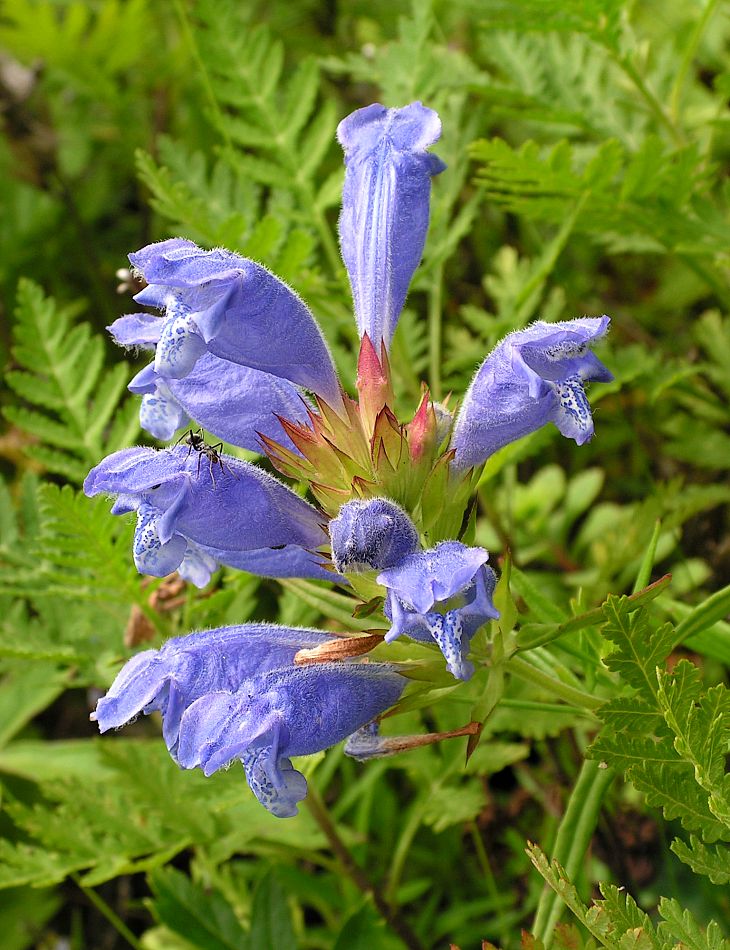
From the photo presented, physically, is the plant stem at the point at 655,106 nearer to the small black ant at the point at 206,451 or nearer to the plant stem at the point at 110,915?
the small black ant at the point at 206,451

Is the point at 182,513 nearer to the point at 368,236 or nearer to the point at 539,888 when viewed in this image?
the point at 368,236

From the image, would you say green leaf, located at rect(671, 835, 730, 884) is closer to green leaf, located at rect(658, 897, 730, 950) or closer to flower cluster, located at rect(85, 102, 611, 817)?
green leaf, located at rect(658, 897, 730, 950)

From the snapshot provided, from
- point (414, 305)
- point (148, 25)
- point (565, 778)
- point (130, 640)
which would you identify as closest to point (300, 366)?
point (130, 640)

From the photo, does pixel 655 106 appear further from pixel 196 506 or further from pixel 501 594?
pixel 196 506

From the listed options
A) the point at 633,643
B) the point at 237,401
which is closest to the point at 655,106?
the point at 237,401

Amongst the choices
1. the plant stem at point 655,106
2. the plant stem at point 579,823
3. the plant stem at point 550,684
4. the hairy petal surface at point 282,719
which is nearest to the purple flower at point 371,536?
the hairy petal surface at point 282,719

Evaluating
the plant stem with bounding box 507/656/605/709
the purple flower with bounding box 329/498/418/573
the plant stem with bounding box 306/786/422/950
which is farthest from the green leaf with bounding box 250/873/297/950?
the purple flower with bounding box 329/498/418/573
